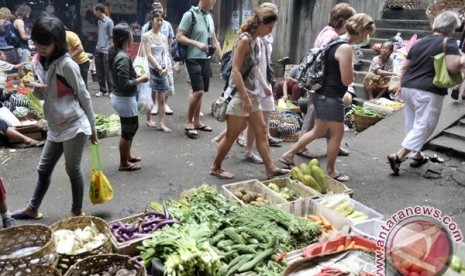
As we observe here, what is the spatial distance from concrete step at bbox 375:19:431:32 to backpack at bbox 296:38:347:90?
6177mm

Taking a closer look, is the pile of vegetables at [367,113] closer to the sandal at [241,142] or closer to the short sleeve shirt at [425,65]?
the short sleeve shirt at [425,65]

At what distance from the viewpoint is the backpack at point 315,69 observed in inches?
187

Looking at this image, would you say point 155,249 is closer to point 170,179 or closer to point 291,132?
point 170,179

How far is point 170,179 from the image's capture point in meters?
5.16

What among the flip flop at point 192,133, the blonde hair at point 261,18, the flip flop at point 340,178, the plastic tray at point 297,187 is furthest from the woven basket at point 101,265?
the flip flop at point 192,133

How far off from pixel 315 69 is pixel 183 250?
9.86ft

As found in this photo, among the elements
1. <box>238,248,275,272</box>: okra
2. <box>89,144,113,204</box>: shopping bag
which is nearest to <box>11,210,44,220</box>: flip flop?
<box>89,144,113,204</box>: shopping bag

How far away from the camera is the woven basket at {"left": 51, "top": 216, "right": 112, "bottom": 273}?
2881mm

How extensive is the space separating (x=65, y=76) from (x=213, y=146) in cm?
336

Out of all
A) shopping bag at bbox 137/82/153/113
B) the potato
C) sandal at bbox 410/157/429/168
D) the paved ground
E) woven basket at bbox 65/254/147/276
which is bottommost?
the paved ground

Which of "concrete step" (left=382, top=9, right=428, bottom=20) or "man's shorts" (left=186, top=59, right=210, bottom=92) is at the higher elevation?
"concrete step" (left=382, top=9, right=428, bottom=20)

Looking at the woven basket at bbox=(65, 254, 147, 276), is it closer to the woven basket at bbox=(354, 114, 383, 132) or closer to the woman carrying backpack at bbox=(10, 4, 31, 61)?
the woven basket at bbox=(354, 114, 383, 132)

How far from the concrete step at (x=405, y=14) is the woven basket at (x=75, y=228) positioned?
10.1 metres

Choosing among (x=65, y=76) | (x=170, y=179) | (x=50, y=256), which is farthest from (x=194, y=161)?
(x=50, y=256)
